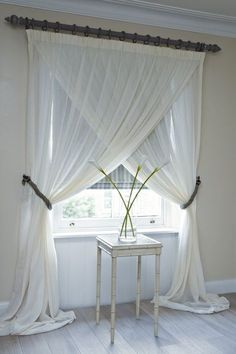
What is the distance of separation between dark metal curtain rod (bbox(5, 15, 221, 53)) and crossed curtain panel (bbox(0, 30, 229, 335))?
65mm

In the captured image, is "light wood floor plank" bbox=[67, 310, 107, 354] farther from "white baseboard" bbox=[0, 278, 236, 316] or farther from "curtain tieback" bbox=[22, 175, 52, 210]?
"white baseboard" bbox=[0, 278, 236, 316]

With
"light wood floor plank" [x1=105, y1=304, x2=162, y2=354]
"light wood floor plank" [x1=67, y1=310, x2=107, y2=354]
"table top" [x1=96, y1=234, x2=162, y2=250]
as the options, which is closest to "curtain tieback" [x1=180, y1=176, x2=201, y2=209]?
"table top" [x1=96, y1=234, x2=162, y2=250]

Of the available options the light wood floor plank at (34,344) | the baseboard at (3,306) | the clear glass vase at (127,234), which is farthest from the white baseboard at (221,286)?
the baseboard at (3,306)

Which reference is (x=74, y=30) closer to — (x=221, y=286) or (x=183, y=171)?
(x=183, y=171)

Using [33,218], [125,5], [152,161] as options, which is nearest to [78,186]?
[33,218]

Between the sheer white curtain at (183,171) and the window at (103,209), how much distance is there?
250mm

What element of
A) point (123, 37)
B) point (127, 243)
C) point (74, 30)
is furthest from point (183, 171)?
point (74, 30)

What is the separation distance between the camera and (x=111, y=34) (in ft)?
11.0

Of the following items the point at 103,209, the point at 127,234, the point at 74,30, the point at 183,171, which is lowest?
the point at 127,234

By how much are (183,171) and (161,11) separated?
1424 mm

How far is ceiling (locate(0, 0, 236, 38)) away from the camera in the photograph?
326cm

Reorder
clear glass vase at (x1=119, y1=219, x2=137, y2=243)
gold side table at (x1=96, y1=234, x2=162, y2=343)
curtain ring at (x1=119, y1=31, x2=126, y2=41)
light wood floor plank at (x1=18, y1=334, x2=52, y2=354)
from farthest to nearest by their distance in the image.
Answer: curtain ring at (x1=119, y1=31, x2=126, y2=41) < clear glass vase at (x1=119, y1=219, x2=137, y2=243) < gold side table at (x1=96, y1=234, x2=162, y2=343) < light wood floor plank at (x1=18, y1=334, x2=52, y2=354)

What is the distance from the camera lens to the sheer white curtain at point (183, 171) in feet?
11.6

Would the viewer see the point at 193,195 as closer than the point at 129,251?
No
